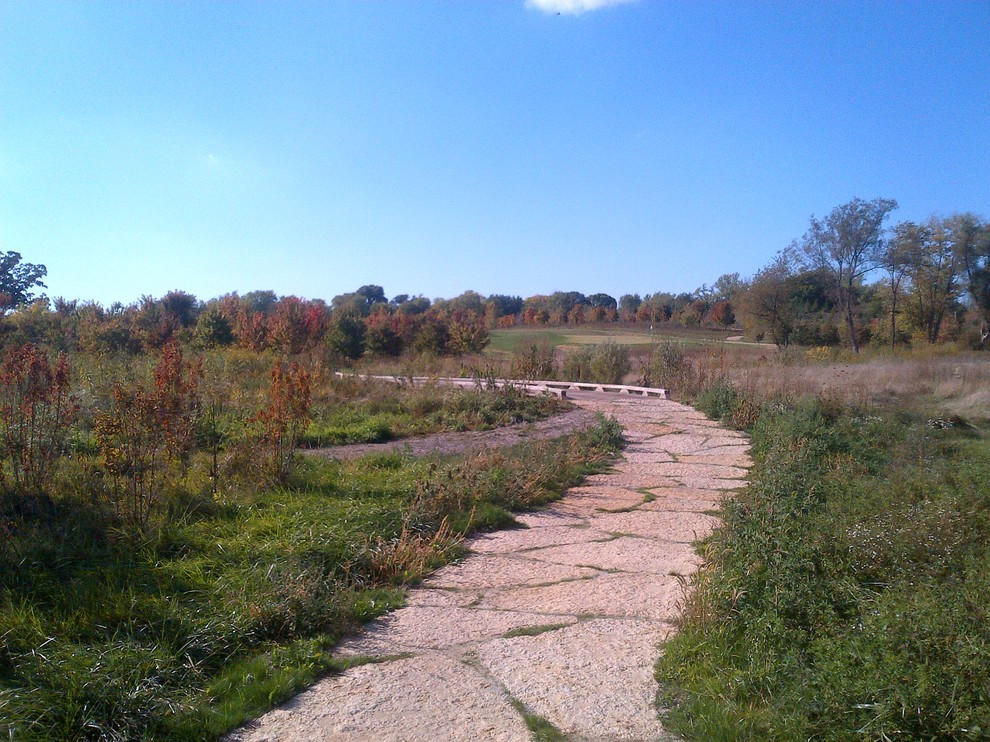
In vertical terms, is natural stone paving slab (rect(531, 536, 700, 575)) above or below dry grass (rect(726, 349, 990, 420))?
below

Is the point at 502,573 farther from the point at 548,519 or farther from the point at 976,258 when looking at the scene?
the point at 976,258

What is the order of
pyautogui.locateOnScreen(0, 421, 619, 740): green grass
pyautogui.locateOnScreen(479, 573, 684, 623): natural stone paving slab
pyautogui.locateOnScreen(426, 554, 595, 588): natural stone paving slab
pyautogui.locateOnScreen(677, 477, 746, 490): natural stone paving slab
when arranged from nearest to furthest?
pyautogui.locateOnScreen(0, 421, 619, 740): green grass → pyautogui.locateOnScreen(479, 573, 684, 623): natural stone paving slab → pyautogui.locateOnScreen(426, 554, 595, 588): natural stone paving slab → pyautogui.locateOnScreen(677, 477, 746, 490): natural stone paving slab

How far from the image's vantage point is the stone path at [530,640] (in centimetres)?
312

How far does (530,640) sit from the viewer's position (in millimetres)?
3967

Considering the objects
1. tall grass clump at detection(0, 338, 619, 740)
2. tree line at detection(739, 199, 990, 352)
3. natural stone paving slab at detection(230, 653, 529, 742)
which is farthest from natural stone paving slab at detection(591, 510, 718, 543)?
tree line at detection(739, 199, 990, 352)

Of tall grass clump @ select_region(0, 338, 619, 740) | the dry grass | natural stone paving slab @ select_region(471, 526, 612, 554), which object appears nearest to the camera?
tall grass clump @ select_region(0, 338, 619, 740)

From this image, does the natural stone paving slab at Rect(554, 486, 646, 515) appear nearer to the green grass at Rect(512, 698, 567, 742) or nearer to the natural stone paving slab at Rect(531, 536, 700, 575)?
the natural stone paving slab at Rect(531, 536, 700, 575)

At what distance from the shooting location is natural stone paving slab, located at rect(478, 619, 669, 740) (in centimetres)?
308

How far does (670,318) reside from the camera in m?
59.5

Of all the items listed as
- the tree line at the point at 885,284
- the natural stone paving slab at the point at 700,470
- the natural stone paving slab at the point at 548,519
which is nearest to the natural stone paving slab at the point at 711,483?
the natural stone paving slab at the point at 700,470

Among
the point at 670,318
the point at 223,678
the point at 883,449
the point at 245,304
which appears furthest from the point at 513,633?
the point at 670,318

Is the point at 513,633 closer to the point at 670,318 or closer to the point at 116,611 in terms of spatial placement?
the point at 116,611

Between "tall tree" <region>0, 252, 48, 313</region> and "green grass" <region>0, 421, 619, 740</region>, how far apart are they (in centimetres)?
1242

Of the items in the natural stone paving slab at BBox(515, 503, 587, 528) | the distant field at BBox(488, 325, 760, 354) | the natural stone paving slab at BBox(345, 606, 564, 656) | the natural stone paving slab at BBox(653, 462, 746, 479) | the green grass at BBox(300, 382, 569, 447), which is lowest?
the natural stone paving slab at BBox(345, 606, 564, 656)
